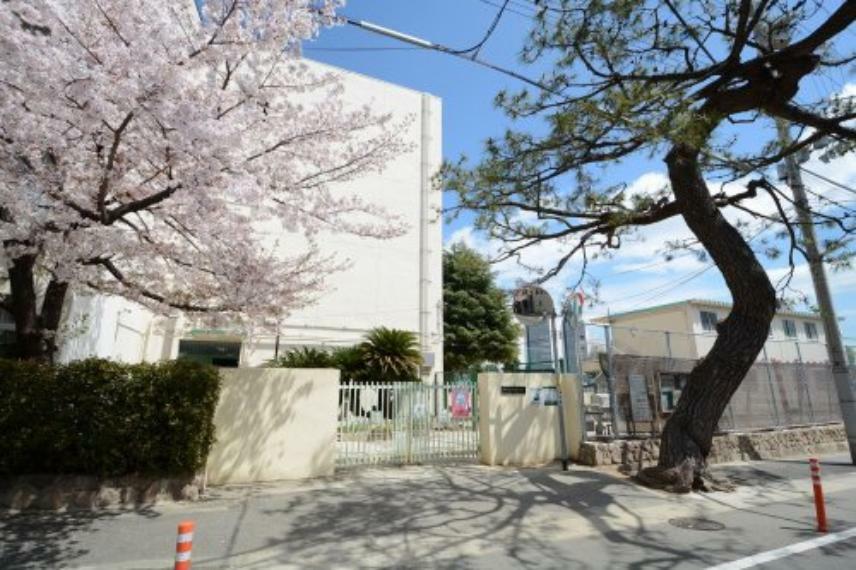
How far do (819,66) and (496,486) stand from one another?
26.3 feet

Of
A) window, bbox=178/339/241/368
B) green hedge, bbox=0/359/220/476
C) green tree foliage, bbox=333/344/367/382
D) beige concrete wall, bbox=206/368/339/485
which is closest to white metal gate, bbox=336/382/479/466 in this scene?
beige concrete wall, bbox=206/368/339/485

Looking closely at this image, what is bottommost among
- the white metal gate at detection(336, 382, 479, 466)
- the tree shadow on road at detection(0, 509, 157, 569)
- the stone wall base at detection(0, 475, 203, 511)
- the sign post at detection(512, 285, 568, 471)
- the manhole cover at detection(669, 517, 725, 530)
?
the manhole cover at detection(669, 517, 725, 530)

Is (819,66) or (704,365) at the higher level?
(819,66)

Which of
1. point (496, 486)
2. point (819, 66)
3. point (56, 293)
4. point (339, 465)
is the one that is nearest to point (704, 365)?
point (496, 486)

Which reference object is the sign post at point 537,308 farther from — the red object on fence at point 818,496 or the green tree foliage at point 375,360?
the green tree foliage at point 375,360

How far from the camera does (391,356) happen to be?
654 inches

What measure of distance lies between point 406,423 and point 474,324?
1746cm

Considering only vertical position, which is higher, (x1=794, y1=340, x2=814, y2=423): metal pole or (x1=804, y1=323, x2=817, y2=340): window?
(x1=804, y1=323, x2=817, y2=340): window

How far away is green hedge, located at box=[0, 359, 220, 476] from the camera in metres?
6.32

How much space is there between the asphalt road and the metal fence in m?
2.02

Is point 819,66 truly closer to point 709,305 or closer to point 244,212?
point 244,212

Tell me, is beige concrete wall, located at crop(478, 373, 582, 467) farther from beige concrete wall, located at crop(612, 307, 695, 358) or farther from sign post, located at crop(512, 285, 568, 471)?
beige concrete wall, located at crop(612, 307, 695, 358)

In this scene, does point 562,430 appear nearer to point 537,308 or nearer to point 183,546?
point 537,308

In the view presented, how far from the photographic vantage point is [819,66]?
7250mm
